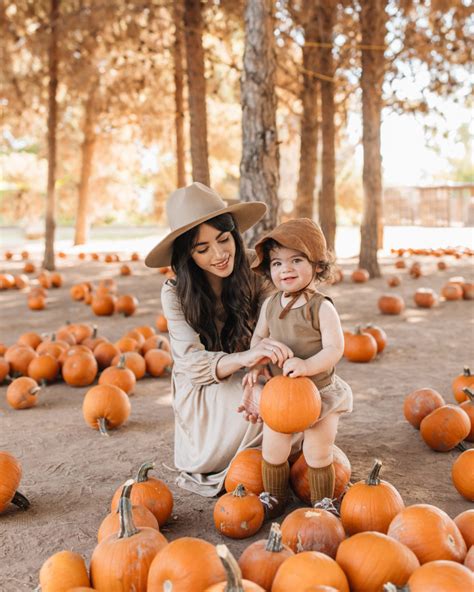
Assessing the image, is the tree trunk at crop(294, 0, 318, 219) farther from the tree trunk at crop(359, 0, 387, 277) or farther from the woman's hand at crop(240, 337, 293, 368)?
the woman's hand at crop(240, 337, 293, 368)

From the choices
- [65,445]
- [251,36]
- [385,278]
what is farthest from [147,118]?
[65,445]

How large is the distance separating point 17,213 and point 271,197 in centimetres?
1965

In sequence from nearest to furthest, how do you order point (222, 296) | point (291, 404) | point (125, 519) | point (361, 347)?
point (125, 519) < point (291, 404) < point (222, 296) < point (361, 347)

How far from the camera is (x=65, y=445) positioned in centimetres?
383

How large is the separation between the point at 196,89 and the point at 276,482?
7874 mm

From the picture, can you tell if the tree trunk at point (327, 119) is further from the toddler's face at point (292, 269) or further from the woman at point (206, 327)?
the toddler's face at point (292, 269)

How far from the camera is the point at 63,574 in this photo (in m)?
2.03

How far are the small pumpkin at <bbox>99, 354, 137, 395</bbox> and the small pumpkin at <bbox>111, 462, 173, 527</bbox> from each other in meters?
1.99

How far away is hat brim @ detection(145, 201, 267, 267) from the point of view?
322 centimetres

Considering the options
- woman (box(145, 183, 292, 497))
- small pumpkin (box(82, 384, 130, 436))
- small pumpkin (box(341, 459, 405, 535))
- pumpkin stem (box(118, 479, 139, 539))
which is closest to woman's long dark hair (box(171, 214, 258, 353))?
woman (box(145, 183, 292, 497))

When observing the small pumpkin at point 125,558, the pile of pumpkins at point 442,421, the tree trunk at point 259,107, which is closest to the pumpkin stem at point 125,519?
the small pumpkin at point 125,558

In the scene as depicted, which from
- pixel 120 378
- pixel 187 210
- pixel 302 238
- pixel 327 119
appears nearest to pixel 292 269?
pixel 302 238

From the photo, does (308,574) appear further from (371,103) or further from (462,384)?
(371,103)

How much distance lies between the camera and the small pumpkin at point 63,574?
2016mm
